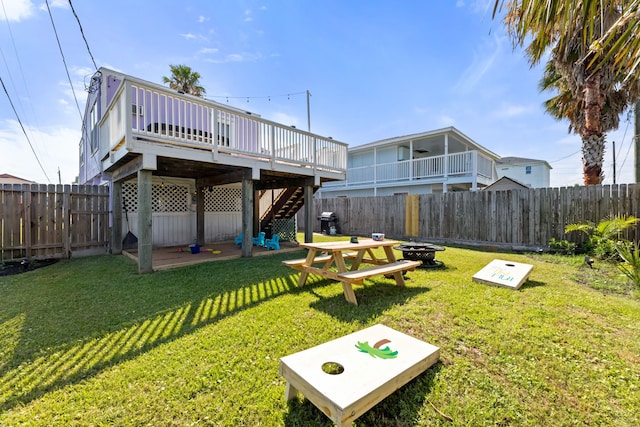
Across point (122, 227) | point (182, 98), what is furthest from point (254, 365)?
point (122, 227)

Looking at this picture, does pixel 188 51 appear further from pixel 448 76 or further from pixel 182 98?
pixel 448 76

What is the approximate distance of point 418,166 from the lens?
15.1 metres

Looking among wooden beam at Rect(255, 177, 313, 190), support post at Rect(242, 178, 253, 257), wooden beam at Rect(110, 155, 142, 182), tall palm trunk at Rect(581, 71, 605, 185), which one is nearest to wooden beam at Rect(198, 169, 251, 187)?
support post at Rect(242, 178, 253, 257)

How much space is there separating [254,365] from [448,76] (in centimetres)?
1074

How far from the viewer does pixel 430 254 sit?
5.92 metres

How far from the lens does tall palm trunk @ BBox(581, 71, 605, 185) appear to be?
8117 millimetres

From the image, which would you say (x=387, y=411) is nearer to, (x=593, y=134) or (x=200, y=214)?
(x=200, y=214)

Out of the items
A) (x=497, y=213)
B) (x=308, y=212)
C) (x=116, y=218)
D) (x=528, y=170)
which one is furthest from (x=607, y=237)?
(x=528, y=170)

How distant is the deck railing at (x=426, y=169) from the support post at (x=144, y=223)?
12896 millimetres

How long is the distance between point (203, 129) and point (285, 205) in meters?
4.55

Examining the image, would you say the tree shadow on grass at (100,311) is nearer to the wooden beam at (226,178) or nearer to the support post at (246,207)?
the support post at (246,207)

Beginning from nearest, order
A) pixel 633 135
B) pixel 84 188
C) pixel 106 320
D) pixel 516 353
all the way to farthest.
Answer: pixel 516 353
pixel 106 320
pixel 633 135
pixel 84 188

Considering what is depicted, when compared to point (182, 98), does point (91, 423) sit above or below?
below

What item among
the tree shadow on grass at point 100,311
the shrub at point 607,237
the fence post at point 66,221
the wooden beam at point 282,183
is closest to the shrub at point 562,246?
the shrub at point 607,237
